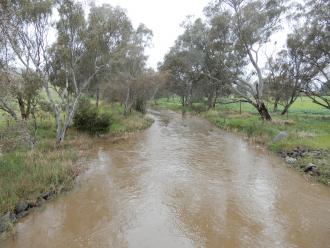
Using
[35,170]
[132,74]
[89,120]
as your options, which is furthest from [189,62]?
[35,170]

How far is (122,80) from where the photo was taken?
31.6 m

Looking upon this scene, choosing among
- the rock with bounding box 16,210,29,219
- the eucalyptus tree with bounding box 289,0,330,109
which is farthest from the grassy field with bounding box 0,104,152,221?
the eucalyptus tree with bounding box 289,0,330,109

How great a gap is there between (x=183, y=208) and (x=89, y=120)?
13.1m

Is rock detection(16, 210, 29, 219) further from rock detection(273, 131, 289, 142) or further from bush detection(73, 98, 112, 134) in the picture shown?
rock detection(273, 131, 289, 142)

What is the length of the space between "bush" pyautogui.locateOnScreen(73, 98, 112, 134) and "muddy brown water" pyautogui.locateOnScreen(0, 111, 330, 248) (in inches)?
224

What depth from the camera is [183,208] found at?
9586mm

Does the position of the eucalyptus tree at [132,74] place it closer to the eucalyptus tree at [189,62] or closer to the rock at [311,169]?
the eucalyptus tree at [189,62]

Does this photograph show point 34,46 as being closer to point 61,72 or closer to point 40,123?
point 61,72

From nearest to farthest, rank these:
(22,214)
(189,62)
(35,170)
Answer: (22,214)
(35,170)
(189,62)

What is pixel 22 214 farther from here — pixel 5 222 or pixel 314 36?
pixel 314 36

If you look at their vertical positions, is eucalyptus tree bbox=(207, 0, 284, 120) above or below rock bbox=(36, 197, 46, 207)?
above


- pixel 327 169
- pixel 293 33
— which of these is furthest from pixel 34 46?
pixel 293 33

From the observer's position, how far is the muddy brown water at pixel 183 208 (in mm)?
7668

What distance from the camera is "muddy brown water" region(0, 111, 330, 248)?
7668 millimetres
